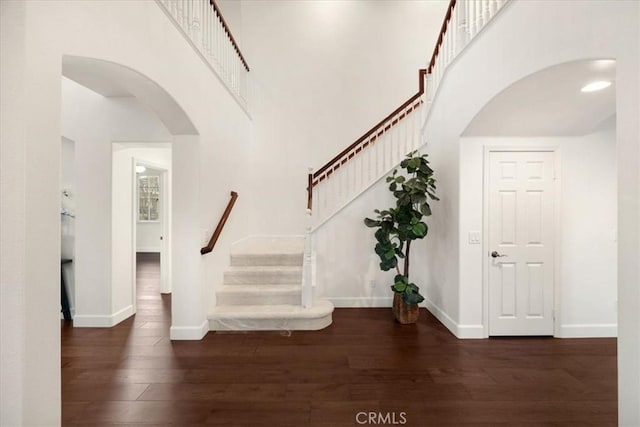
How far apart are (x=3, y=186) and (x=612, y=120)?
5.11 metres

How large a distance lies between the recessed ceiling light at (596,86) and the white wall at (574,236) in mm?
1029

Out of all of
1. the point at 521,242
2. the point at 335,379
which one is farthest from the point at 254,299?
the point at 521,242

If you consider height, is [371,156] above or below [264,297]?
above

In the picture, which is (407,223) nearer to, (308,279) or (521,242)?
(521,242)

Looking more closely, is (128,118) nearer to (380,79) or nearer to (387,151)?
(387,151)

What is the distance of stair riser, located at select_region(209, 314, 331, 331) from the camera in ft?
12.1

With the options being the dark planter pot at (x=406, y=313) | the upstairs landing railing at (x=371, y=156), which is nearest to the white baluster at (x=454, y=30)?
the upstairs landing railing at (x=371, y=156)

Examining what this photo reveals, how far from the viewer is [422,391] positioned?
8.04 ft

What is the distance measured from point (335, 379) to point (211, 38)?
13.6 ft

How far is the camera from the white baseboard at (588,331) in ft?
11.6

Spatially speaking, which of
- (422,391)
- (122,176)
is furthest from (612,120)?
(122,176)

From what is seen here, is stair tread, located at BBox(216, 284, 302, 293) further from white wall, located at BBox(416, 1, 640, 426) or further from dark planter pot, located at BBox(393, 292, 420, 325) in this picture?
white wall, located at BBox(416, 1, 640, 426)

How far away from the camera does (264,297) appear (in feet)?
13.1

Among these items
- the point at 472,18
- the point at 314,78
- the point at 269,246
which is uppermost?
the point at 314,78
